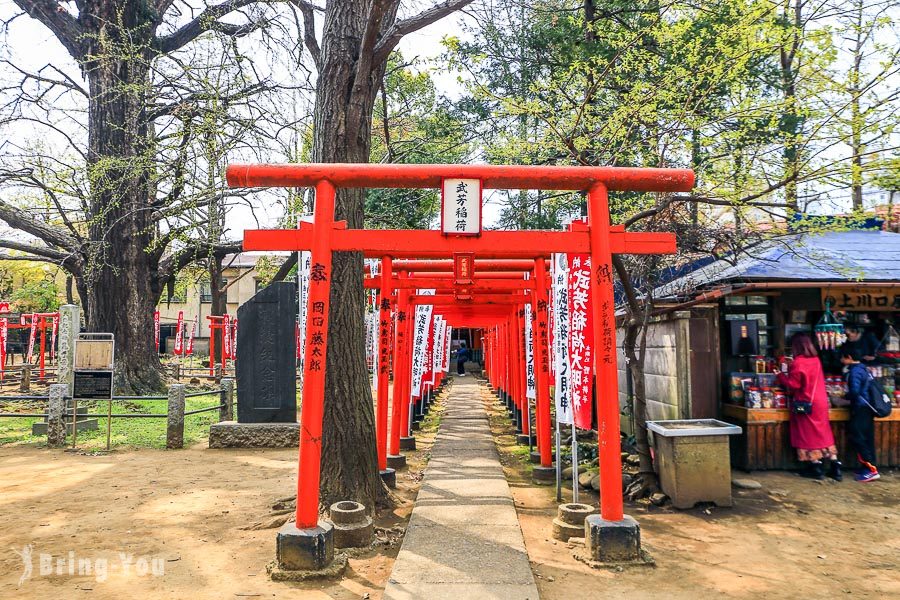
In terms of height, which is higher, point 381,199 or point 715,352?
point 381,199

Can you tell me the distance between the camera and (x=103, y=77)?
12320 millimetres

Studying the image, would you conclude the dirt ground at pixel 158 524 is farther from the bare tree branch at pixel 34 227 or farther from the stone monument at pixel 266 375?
the bare tree branch at pixel 34 227

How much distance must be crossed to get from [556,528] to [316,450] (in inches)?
90.8

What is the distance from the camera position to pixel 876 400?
23.6 ft

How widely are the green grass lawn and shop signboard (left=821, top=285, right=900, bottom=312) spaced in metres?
9.08

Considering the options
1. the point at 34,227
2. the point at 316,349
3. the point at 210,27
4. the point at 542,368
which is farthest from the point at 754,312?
the point at 34,227

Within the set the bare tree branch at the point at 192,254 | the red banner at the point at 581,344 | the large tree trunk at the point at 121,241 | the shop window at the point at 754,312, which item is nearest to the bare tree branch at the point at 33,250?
the large tree trunk at the point at 121,241

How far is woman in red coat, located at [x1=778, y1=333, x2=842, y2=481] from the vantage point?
7.02 metres

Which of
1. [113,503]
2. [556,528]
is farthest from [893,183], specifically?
[113,503]

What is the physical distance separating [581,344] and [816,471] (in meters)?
4.09

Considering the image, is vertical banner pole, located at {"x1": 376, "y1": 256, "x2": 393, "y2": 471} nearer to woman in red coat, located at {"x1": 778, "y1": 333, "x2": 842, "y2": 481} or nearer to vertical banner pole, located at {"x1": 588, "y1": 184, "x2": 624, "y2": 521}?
vertical banner pole, located at {"x1": 588, "y1": 184, "x2": 624, "y2": 521}

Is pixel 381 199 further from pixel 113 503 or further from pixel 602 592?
pixel 602 592

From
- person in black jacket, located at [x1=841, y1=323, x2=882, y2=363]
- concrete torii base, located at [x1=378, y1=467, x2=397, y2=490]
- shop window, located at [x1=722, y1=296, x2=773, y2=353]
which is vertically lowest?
concrete torii base, located at [x1=378, y1=467, x2=397, y2=490]

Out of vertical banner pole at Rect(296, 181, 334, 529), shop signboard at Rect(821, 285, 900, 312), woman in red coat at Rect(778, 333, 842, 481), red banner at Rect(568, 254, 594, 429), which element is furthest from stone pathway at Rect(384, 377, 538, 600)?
shop signboard at Rect(821, 285, 900, 312)
